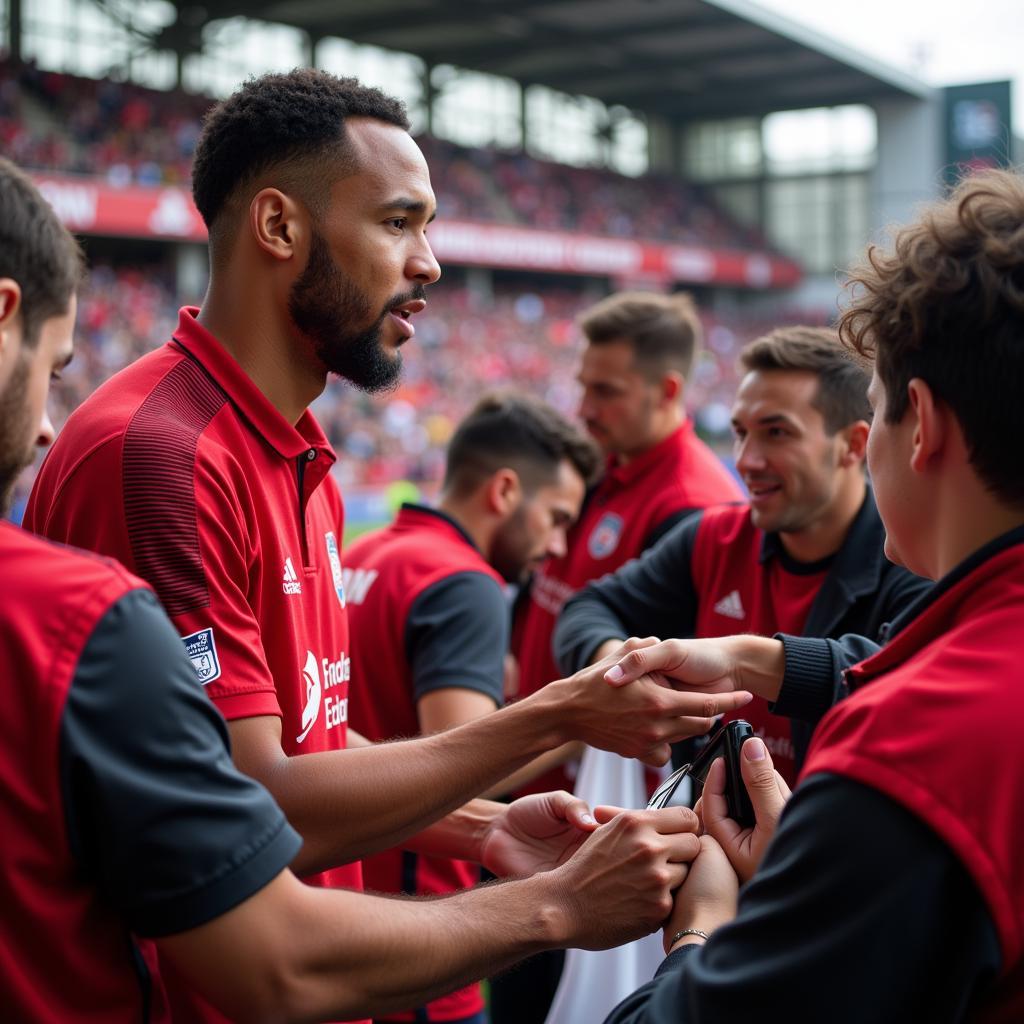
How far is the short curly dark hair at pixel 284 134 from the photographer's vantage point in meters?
2.46

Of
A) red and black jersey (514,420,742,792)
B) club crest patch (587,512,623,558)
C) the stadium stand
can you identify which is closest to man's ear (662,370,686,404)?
red and black jersey (514,420,742,792)

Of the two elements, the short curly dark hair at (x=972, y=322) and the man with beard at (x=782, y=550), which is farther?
the man with beard at (x=782, y=550)

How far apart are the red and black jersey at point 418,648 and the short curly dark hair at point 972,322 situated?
81.0 inches

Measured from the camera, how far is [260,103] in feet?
8.20

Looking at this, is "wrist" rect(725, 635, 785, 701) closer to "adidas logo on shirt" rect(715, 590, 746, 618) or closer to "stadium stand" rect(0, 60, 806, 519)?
"adidas logo on shirt" rect(715, 590, 746, 618)

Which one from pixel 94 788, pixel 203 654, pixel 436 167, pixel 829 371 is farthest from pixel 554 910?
pixel 436 167

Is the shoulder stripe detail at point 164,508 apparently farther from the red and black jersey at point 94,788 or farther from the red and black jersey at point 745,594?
the red and black jersey at point 745,594

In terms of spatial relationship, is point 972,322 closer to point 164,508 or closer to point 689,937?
point 689,937

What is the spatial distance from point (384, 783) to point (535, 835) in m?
0.58

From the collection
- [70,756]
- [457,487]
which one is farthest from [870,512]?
[70,756]

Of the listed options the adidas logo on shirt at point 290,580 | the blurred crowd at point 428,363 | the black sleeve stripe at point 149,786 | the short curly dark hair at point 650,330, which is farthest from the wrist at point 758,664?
the blurred crowd at point 428,363

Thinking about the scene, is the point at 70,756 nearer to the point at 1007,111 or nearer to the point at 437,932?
the point at 437,932

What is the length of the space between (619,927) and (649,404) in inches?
135

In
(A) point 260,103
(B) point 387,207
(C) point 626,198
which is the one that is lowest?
(B) point 387,207
